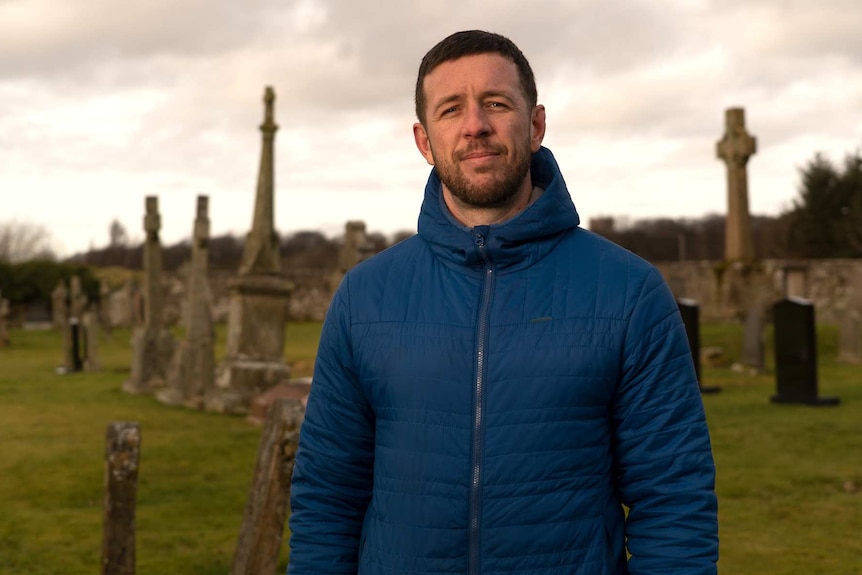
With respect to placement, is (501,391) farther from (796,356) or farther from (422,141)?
(796,356)

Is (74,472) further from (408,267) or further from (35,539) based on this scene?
(408,267)

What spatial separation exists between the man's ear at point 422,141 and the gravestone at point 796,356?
1130 centimetres

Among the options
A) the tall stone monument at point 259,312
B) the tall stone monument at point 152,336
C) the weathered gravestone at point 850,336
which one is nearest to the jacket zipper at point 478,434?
the tall stone monument at point 259,312

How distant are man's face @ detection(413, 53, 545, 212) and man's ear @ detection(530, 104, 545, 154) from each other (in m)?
0.06

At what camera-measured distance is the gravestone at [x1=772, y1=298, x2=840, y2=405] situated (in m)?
12.9

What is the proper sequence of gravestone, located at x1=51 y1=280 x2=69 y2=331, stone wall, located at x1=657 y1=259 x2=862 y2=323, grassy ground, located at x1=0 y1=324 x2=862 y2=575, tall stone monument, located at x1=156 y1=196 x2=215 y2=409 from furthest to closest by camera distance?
stone wall, located at x1=657 y1=259 x2=862 y2=323
gravestone, located at x1=51 y1=280 x2=69 y2=331
tall stone monument, located at x1=156 y1=196 x2=215 y2=409
grassy ground, located at x1=0 y1=324 x2=862 y2=575

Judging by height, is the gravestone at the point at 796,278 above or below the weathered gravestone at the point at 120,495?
above

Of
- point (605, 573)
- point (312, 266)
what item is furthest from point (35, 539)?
point (312, 266)

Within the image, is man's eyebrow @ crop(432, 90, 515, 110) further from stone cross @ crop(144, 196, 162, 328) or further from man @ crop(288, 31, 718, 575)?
stone cross @ crop(144, 196, 162, 328)

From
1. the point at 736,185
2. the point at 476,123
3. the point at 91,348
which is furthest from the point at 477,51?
the point at 736,185

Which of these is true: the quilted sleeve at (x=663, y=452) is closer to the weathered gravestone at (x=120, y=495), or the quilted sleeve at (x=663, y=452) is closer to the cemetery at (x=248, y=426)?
the cemetery at (x=248, y=426)

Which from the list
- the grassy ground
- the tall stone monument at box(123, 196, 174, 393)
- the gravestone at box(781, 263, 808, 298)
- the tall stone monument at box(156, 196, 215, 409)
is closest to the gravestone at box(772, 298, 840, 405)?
the grassy ground

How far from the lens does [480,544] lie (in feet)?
7.09

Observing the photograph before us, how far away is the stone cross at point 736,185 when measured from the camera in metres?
20.8
